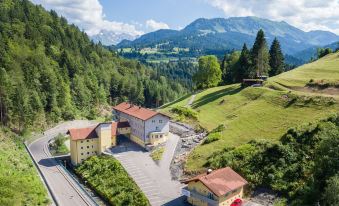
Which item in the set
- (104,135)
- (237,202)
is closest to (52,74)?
(104,135)

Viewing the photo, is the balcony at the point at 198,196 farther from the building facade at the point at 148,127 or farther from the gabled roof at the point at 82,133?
the gabled roof at the point at 82,133

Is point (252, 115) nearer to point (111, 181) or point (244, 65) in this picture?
point (111, 181)

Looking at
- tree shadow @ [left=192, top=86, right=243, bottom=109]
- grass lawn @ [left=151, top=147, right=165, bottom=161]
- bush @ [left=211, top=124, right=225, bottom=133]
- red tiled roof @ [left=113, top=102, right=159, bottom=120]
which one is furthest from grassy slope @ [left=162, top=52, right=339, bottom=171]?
red tiled roof @ [left=113, top=102, right=159, bottom=120]

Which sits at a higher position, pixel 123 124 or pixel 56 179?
pixel 123 124

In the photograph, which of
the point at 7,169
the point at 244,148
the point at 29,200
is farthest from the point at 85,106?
the point at 244,148

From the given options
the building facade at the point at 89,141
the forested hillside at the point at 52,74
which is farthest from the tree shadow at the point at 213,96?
the forested hillside at the point at 52,74

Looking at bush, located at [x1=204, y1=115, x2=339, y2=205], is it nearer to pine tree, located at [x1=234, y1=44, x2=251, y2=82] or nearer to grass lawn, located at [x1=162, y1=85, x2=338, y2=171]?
grass lawn, located at [x1=162, y1=85, x2=338, y2=171]
